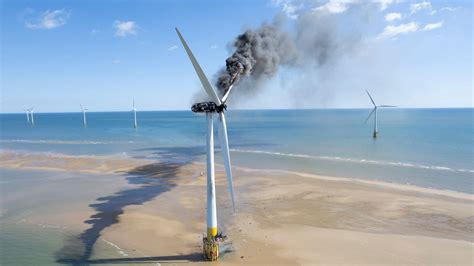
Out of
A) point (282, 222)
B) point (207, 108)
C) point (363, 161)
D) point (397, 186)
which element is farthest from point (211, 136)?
point (363, 161)

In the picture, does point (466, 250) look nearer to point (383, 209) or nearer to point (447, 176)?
point (383, 209)

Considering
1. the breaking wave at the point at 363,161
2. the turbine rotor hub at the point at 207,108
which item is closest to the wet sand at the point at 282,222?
the turbine rotor hub at the point at 207,108

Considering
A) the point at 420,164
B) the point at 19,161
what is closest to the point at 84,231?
the point at 19,161

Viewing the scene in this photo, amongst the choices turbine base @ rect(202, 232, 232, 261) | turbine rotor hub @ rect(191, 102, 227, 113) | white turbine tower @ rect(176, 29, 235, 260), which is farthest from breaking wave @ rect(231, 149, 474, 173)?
turbine rotor hub @ rect(191, 102, 227, 113)

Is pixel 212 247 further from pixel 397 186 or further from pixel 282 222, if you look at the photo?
pixel 397 186

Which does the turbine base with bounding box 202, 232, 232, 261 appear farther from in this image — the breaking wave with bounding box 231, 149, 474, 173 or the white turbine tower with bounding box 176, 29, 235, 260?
the breaking wave with bounding box 231, 149, 474, 173

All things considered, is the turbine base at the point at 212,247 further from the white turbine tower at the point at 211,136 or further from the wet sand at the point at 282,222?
the wet sand at the point at 282,222

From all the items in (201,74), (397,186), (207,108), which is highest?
(201,74)
